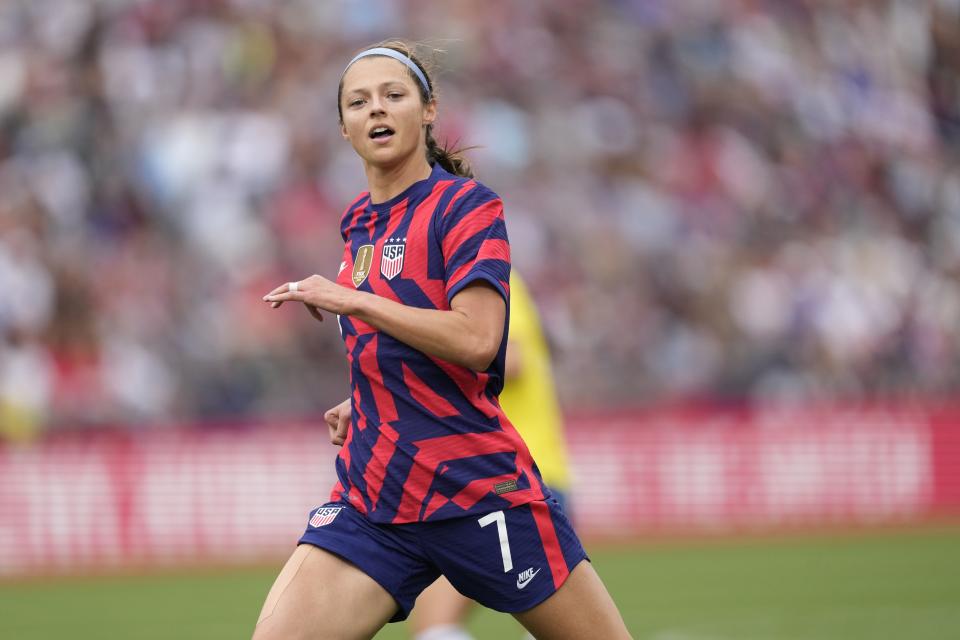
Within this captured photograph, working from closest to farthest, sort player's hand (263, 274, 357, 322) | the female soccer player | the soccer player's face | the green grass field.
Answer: player's hand (263, 274, 357, 322), the female soccer player, the soccer player's face, the green grass field

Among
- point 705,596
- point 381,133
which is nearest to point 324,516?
point 381,133

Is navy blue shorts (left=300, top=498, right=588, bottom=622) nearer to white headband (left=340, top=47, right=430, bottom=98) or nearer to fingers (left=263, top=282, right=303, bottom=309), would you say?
fingers (left=263, top=282, right=303, bottom=309)

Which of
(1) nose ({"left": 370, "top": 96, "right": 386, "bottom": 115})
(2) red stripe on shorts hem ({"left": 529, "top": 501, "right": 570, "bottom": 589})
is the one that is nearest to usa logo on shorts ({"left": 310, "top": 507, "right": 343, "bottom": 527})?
(2) red stripe on shorts hem ({"left": 529, "top": 501, "right": 570, "bottom": 589})

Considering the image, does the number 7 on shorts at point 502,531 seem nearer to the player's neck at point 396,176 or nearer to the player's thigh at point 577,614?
the player's thigh at point 577,614

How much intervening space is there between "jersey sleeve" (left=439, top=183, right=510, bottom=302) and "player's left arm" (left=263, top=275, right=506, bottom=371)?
3cm

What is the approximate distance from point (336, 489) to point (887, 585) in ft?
26.5

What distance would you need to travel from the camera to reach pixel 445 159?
17.3ft

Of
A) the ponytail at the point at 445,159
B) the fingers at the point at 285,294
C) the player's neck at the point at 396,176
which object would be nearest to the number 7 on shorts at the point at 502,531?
the fingers at the point at 285,294

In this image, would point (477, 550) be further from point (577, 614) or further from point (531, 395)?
point (531, 395)

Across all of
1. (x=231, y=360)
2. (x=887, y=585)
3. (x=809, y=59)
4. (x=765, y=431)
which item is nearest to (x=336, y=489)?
(x=887, y=585)

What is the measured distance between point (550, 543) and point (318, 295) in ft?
3.66

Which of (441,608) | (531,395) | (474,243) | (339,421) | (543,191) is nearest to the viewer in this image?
(474,243)

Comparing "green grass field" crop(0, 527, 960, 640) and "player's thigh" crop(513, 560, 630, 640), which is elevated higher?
"player's thigh" crop(513, 560, 630, 640)

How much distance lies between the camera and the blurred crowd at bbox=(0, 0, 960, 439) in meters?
15.4
